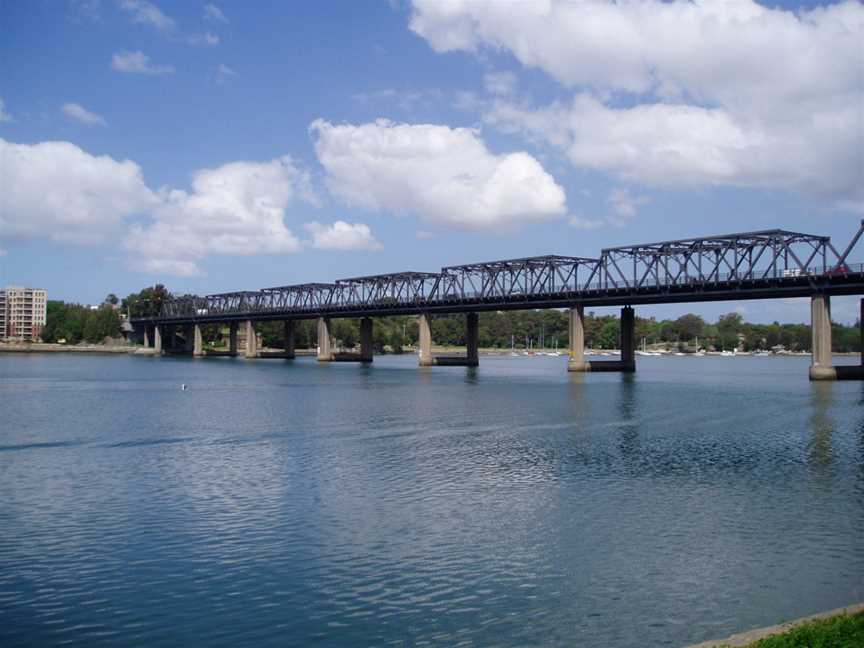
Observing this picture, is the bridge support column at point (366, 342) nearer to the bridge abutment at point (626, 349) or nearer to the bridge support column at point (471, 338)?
the bridge support column at point (471, 338)

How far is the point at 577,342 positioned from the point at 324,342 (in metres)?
74.0

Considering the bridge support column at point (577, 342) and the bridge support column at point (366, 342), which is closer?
the bridge support column at point (577, 342)

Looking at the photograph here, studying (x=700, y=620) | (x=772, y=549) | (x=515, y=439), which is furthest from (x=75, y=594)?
(x=515, y=439)

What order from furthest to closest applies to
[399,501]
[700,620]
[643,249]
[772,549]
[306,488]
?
[643,249] → [306,488] → [399,501] → [772,549] → [700,620]

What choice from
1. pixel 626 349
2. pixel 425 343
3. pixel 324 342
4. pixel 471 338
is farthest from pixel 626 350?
pixel 324 342

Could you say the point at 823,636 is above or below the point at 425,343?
below

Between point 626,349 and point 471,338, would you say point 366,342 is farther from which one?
point 626,349

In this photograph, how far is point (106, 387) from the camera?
Result: 87688 millimetres

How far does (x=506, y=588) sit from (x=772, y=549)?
8.24 metres

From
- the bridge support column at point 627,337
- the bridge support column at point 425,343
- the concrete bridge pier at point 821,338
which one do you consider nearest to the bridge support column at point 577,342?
the bridge support column at point 627,337

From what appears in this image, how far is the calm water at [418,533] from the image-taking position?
1711 centimetres

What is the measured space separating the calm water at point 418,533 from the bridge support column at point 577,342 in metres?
82.1

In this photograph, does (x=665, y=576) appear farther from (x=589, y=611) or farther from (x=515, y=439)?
(x=515, y=439)

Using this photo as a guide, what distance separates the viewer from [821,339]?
102m
